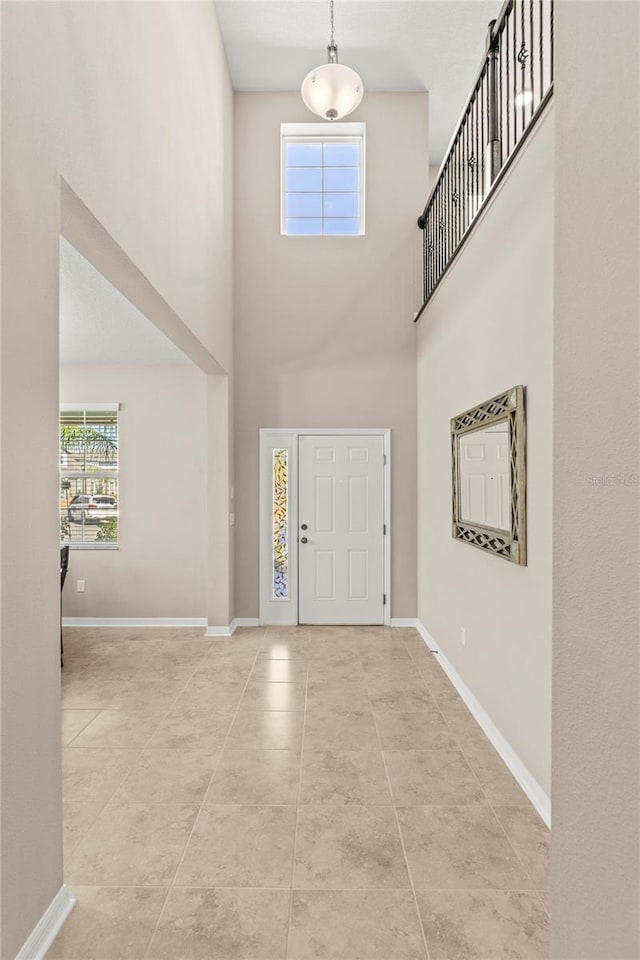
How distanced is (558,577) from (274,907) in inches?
63.7

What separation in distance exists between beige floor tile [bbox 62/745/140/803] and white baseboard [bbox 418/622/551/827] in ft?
6.36

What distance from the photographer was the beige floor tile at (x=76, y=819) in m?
2.22

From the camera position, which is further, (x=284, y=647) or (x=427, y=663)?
(x=284, y=647)

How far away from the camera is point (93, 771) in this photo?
9.14 ft

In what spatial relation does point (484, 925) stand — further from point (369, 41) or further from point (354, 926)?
point (369, 41)

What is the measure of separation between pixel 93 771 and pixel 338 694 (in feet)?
5.26

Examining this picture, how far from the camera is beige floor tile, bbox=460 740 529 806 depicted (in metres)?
2.52

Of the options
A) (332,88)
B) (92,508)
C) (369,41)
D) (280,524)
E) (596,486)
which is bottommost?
(280,524)

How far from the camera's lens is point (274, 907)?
1.88 metres

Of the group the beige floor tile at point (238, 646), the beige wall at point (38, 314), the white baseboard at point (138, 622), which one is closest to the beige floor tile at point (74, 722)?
the beige floor tile at point (238, 646)

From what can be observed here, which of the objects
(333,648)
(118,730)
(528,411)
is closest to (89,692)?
(118,730)

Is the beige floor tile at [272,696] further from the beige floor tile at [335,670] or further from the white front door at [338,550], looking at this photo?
the white front door at [338,550]

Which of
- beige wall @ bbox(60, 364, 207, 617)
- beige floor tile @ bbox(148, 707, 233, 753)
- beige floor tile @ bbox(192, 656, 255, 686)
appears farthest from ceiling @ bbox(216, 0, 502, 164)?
beige floor tile @ bbox(148, 707, 233, 753)

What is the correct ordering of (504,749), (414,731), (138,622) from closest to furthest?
(504,749) < (414,731) < (138,622)
